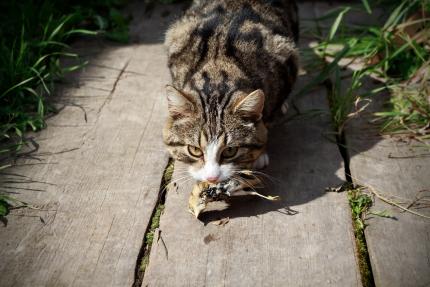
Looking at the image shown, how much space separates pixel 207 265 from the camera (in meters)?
2.37

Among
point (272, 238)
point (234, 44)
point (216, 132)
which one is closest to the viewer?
point (272, 238)

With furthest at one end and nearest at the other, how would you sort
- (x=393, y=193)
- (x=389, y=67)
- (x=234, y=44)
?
(x=389, y=67)
(x=234, y=44)
(x=393, y=193)

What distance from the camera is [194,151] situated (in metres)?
2.71

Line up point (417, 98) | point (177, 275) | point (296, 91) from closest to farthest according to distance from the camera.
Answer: point (177, 275), point (417, 98), point (296, 91)

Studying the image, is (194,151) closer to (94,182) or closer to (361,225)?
(94,182)

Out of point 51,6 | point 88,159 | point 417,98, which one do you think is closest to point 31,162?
point 88,159

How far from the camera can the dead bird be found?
Answer: 2650 millimetres

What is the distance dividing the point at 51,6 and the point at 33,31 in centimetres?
26

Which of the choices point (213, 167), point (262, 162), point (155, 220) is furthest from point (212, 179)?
point (262, 162)

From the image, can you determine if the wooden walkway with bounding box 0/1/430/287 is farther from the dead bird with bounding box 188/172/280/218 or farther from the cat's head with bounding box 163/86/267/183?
the cat's head with bounding box 163/86/267/183

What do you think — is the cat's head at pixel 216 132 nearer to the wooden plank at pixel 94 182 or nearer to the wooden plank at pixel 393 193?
the wooden plank at pixel 94 182

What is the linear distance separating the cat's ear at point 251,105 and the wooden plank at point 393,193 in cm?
72

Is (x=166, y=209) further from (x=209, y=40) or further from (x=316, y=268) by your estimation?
(x=209, y=40)

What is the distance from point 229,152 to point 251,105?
27 cm
